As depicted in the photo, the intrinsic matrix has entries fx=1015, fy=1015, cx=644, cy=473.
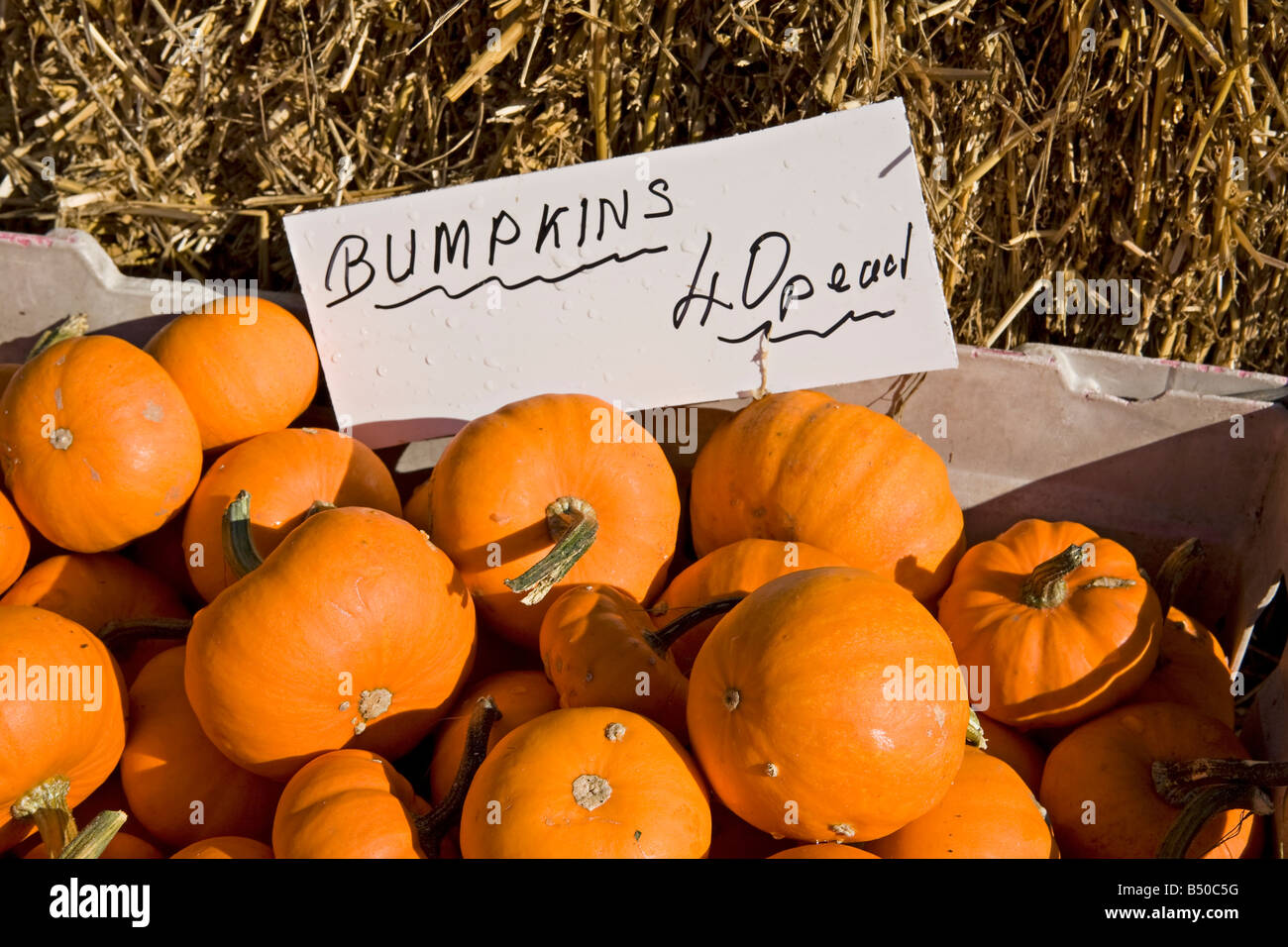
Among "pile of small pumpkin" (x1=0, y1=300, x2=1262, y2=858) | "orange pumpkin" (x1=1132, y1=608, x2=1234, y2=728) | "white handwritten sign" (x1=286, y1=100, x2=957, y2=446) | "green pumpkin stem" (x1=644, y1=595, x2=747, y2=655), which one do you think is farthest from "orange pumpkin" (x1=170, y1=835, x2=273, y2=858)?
"orange pumpkin" (x1=1132, y1=608, x2=1234, y2=728)

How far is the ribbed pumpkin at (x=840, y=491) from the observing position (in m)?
1.84

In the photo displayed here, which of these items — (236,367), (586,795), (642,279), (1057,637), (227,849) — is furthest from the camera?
(642,279)

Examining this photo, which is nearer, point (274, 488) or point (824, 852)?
point (824, 852)

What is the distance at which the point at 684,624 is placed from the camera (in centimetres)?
162

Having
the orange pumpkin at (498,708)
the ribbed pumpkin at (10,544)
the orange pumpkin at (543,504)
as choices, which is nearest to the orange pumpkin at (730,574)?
the orange pumpkin at (543,504)

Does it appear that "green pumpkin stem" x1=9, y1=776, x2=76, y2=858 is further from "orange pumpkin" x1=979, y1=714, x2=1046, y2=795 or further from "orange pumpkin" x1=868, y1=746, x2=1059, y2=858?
"orange pumpkin" x1=979, y1=714, x2=1046, y2=795

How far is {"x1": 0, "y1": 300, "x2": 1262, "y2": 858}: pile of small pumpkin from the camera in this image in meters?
1.36

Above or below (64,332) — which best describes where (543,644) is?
below

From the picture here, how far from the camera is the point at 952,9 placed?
2.04m

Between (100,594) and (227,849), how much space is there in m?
0.69

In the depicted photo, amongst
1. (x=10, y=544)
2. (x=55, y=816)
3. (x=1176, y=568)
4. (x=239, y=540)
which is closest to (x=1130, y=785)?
(x=1176, y=568)

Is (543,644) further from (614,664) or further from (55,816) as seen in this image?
(55,816)

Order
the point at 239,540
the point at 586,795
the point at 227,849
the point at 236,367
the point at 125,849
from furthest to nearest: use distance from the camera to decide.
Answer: the point at 236,367
the point at 239,540
the point at 125,849
the point at 227,849
the point at 586,795
